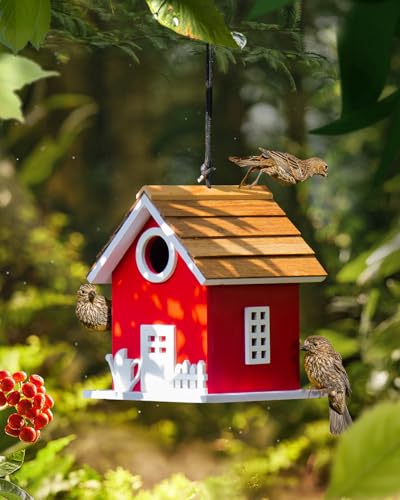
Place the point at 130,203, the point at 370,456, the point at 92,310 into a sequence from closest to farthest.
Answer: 1. the point at 370,456
2. the point at 92,310
3. the point at 130,203

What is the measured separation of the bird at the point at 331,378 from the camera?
4.79 ft

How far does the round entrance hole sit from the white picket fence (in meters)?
0.18

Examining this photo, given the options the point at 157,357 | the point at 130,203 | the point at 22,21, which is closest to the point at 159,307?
the point at 157,357

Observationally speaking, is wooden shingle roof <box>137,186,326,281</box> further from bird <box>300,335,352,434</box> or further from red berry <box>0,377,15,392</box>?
red berry <box>0,377,15,392</box>

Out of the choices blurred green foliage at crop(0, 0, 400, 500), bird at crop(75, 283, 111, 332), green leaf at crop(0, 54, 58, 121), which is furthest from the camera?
blurred green foliage at crop(0, 0, 400, 500)

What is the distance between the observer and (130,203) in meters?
2.93

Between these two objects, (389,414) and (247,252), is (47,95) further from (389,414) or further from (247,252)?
(389,414)

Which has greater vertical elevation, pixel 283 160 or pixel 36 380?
pixel 283 160

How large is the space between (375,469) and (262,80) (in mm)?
2850

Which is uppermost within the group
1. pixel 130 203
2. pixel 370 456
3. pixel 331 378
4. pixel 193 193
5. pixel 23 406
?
pixel 370 456

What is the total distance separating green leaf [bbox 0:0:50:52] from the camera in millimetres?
215

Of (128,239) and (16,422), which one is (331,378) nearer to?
(128,239)

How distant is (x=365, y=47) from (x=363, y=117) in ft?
0.06

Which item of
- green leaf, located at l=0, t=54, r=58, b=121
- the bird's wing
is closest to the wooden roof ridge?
the bird's wing
